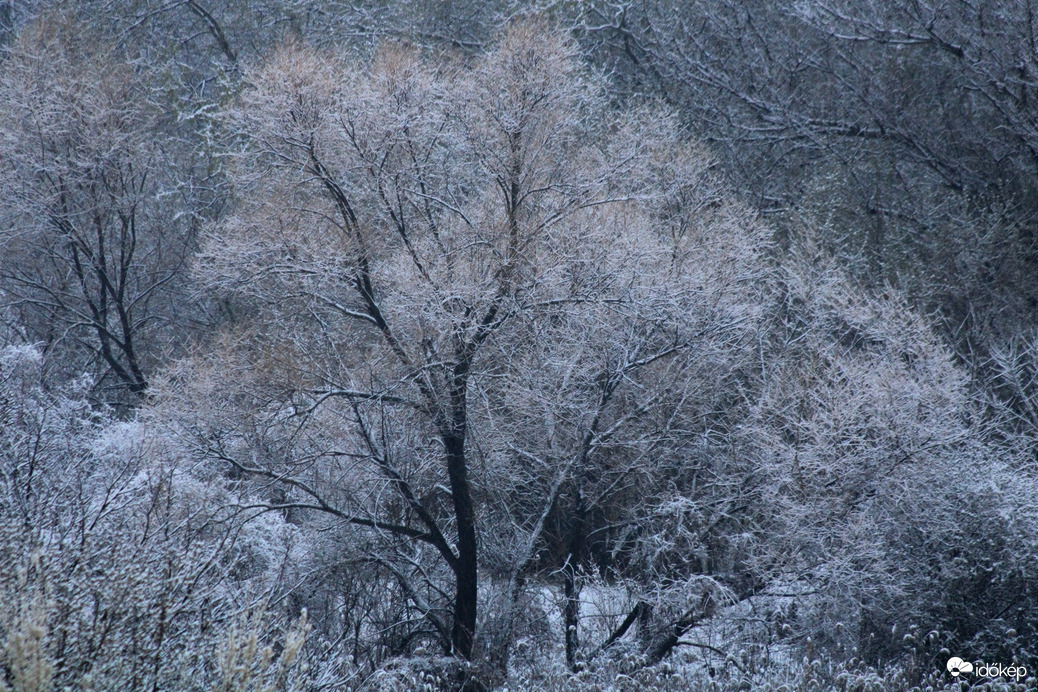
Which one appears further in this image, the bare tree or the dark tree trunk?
the bare tree

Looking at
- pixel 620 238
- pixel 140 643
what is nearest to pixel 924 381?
pixel 620 238

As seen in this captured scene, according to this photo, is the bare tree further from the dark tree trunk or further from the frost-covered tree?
the dark tree trunk

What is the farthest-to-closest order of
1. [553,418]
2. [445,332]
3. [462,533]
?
[553,418]
[462,533]
[445,332]

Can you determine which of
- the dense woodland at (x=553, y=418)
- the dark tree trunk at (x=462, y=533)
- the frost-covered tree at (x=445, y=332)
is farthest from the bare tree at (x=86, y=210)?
the dark tree trunk at (x=462, y=533)

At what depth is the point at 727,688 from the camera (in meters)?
7.30

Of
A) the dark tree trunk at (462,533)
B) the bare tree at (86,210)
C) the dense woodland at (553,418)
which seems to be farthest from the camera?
the bare tree at (86,210)

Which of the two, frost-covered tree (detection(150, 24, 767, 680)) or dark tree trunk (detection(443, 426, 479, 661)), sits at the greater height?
frost-covered tree (detection(150, 24, 767, 680))

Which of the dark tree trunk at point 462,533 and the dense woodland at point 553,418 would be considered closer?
the dense woodland at point 553,418

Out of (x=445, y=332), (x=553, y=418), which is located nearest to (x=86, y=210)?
(x=445, y=332)

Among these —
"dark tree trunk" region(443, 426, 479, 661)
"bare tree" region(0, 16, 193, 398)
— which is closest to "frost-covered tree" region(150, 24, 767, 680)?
"dark tree trunk" region(443, 426, 479, 661)

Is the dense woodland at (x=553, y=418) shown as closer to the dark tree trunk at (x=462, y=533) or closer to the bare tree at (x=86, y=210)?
the dark tree trunk at (x=462, y=533)

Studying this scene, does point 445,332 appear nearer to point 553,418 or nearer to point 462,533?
point 553,418

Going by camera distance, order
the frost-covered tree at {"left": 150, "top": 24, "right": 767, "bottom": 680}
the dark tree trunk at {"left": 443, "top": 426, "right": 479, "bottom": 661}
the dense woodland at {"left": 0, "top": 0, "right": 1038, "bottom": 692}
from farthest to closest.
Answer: the dark tree trunk at {"left": 443, "top": 426, "right": 479, "bottom": 661} < the frost-covered tree at {"left": 150, "top": 24, "right": 767, "bottom": 680} < the dense woodland at {"left": 0, "top": 0, "right": 1038, "bottom": 692}

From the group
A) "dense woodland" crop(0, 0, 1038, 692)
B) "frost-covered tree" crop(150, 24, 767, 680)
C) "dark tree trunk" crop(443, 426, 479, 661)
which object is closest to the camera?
"dense woodland" crop(0, 0, 1038, 692)
